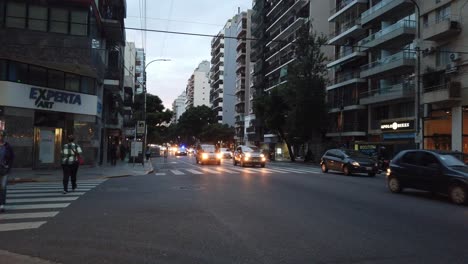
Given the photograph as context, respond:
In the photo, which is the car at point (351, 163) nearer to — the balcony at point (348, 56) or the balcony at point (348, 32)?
Answer: the balcony at point (348, 56)

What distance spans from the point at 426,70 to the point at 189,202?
3081 cm

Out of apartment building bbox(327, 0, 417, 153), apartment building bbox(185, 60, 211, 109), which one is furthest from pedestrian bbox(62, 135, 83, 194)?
apartment building bbox(185, 60, 211, 109)

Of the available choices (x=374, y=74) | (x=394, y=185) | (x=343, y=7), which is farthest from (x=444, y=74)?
(x=394, y=185)

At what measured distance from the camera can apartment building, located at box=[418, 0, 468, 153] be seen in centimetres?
Result: 3312

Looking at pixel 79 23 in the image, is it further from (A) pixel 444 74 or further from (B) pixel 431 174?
(A) pixel 444 74

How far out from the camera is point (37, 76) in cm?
2595

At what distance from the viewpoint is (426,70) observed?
36812 mm

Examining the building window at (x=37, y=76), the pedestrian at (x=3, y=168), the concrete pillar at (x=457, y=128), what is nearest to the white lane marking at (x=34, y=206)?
the pedestrian at (x=3, y=168)

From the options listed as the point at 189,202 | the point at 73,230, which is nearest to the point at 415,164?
the point at 189,202

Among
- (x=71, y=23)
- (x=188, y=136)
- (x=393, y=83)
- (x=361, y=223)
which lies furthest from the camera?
(x=188, y=136)

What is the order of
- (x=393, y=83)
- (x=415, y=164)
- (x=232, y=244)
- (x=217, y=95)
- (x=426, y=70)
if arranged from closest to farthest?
(x=232, y=244) → (x=415, y=164) → (x=426, y=70) → (x=393, y=83) → (x=217, y=95)

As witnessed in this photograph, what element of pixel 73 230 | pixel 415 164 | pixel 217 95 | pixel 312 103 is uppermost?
pixel 217 95

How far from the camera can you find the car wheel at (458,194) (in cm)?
1216

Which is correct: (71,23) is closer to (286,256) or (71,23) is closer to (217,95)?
(286,256)
